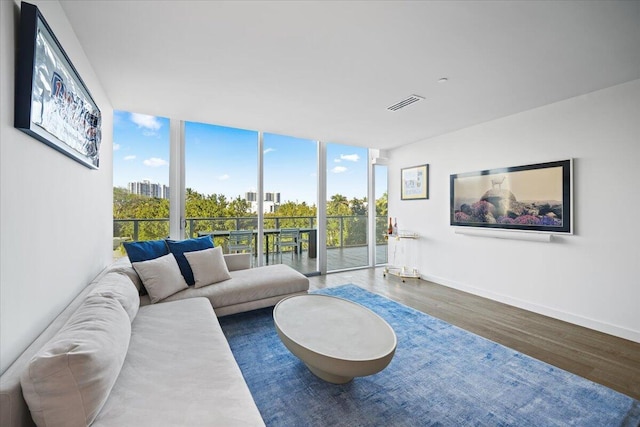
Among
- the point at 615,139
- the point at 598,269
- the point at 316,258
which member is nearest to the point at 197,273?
the point at 316,258

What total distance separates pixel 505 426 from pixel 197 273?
9.07ft

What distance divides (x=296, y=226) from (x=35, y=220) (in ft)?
12.0

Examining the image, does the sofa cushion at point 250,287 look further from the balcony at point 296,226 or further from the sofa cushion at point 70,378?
the sofa cushion at point 70,378

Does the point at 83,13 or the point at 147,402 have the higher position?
the point at 83,13

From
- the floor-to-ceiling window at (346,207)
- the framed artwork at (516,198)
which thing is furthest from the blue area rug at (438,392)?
the floor-to-ceiling window at (346,207)

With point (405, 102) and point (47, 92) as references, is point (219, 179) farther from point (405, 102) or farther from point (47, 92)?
point (405, 102)

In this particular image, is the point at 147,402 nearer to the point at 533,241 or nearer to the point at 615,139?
the point at 533,241

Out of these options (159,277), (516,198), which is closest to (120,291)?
(159,277)

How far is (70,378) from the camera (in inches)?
37.2

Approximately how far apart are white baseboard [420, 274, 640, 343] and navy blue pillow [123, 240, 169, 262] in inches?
Result: 161

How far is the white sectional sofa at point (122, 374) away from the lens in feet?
3.02

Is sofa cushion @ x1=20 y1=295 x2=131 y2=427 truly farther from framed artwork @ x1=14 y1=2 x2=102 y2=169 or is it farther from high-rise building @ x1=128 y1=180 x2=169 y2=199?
high-rise building @ x1=128 y1=180 x2=169 y2=199

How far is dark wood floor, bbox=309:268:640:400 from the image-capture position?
6.79 ft

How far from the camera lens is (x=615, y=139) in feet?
8.65
